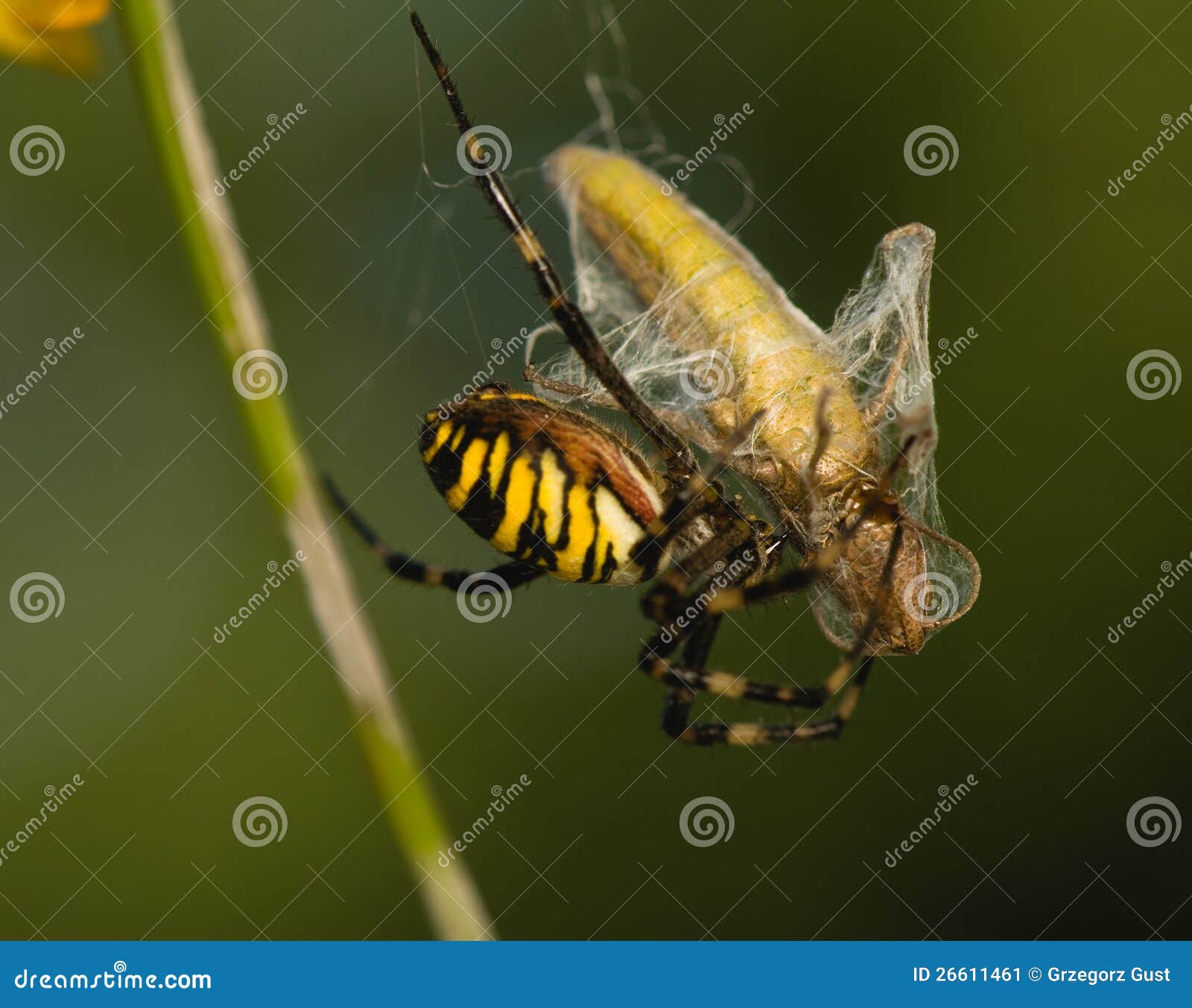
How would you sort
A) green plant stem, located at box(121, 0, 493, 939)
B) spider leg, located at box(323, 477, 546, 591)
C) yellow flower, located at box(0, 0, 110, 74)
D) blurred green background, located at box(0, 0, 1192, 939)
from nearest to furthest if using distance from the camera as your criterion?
green plant stem, located at box(121, 0, 493, 939), yellow flower, located at box(0, 0, 110, 74), spider leg, located at box(323, 477, 546, 591), blurred green background, located at box(0, 0, 1192, 939)

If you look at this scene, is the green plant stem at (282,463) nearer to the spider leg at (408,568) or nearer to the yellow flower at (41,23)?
the yellow flower at (41,23)

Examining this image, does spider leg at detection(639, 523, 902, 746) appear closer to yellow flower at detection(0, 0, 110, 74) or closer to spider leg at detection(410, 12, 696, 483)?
spider leg at detection(410, 12, 696, 483)

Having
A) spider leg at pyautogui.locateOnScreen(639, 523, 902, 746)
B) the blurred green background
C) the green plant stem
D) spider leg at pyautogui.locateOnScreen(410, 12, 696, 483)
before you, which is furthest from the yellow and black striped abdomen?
the blurred green background

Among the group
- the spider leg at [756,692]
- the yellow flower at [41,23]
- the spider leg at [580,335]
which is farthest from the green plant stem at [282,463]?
the spider leg at [756,692]

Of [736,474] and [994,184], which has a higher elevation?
[994,184]

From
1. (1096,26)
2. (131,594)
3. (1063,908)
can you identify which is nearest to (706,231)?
(1096,26)

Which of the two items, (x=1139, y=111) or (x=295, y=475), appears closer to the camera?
(x=295, y=475)

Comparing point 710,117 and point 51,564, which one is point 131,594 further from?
point 710,117
